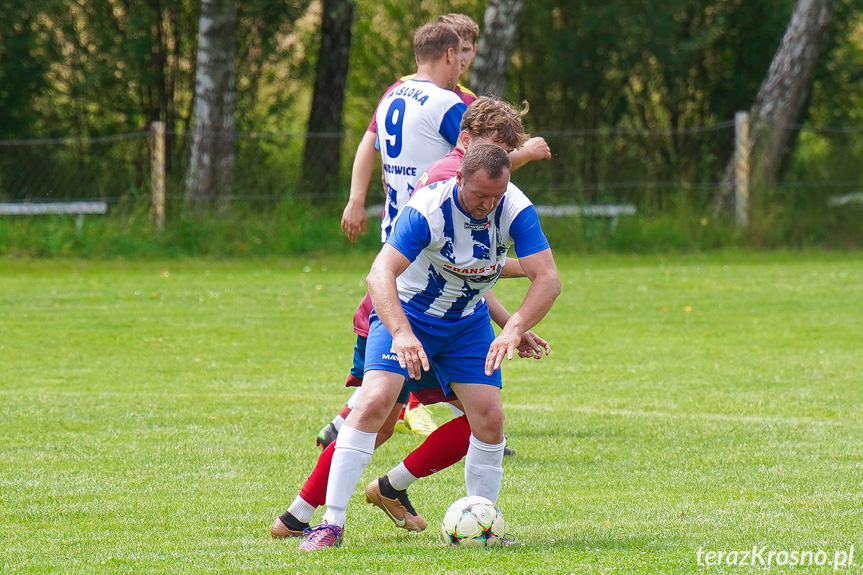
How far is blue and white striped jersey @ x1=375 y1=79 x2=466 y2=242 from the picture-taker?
605 cm

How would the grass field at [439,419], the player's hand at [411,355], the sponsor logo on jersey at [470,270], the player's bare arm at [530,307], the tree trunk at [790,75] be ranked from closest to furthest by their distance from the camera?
1. the player's hand at [411,355]
2. the player's bare arm at [530,307]
3. the grass field at [439,419]
4. the sponsor logo on jersey at [470,270]
5. the tree trunk at [790,75]

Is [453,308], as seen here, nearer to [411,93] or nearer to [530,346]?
[530,346]

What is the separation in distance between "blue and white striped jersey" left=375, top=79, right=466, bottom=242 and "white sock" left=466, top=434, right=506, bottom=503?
168 cm

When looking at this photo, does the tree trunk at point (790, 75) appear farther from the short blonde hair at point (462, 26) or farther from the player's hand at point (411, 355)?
the player's hand at point (411, 355)

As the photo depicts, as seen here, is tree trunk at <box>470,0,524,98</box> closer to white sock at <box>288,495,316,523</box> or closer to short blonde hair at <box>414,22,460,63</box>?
short blonde hair at <box>414,22,460,63</box>

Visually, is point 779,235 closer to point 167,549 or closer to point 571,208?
point 571,208

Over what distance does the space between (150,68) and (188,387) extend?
15303 millimetres

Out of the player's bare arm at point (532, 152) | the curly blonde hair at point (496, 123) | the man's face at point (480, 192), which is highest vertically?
the curly blonde hair at point (496, 123)

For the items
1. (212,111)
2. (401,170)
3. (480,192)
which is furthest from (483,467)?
(212,111)

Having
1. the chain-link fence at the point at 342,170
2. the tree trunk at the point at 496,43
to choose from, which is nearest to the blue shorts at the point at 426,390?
the chain-link fence at the point at 342,170

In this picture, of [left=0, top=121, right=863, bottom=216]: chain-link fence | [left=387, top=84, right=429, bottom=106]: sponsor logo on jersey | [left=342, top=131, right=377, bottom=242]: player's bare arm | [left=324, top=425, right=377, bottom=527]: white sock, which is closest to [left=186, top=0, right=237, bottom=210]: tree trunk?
[left=0, top=121, right=863, bottom=216]: chain-link fence

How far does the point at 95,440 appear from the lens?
6.66m

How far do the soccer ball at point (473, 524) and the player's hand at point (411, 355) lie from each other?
63 cm

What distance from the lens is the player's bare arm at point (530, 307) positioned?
14.3ft
